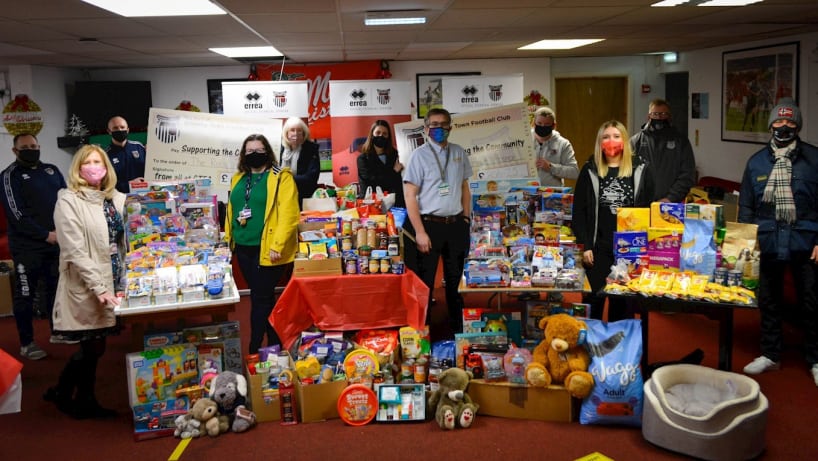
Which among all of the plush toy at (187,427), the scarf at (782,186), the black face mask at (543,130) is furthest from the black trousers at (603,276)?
the plush toy at (187,427)

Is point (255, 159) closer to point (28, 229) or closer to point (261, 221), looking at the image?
point (261, 221)

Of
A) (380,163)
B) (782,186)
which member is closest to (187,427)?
(380,163)

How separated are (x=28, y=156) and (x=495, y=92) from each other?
3.84 metres

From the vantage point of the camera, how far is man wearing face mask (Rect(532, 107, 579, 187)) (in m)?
6.00

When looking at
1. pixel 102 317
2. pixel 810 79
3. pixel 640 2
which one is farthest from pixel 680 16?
pixel 102 317

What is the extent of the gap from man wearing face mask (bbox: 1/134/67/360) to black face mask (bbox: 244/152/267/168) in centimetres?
174

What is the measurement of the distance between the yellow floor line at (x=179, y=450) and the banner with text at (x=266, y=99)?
3.48m

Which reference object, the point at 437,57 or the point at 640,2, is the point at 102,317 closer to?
the point at 640,2

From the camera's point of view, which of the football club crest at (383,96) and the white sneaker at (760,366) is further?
the football club crest at (383,96)

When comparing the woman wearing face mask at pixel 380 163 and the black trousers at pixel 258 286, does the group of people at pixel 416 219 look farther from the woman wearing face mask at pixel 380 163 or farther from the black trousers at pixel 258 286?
the woman wearing face mask at pixel 380 163

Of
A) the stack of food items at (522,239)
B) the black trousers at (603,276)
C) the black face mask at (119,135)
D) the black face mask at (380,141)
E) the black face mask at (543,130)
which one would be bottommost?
the black trousers at (603,276)

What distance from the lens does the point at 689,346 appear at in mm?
5184

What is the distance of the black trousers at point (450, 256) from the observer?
4.97 m

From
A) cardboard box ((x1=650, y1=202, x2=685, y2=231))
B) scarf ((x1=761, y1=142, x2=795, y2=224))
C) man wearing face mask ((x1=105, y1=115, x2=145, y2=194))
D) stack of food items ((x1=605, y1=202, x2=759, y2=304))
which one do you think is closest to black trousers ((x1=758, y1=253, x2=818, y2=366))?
scarf ((x1=761, y1=142, x2=795, y2=224))
